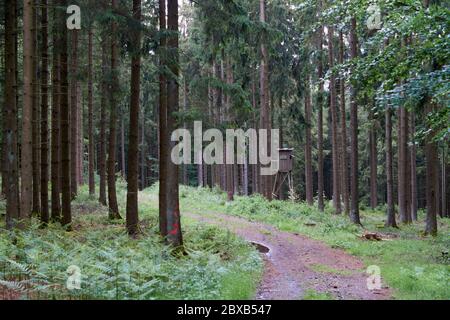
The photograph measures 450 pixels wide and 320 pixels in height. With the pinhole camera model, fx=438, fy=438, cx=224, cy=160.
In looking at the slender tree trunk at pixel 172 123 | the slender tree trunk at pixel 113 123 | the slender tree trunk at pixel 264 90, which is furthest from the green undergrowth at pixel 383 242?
the slender tree trunk at pixel 113 123

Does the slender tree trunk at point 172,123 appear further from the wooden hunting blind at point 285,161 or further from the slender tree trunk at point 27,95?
the wooden hunting blind at point 285,161

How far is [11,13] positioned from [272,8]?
16.9m

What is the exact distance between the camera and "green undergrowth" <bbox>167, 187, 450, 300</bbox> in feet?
29.1

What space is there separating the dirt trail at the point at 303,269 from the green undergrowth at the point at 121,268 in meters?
0.47

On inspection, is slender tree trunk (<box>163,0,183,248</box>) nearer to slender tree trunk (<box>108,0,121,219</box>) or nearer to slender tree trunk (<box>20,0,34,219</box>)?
slender tree trunk (<box>108,0,121,219</box>)

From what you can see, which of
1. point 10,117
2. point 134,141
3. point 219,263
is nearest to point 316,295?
point 219,263

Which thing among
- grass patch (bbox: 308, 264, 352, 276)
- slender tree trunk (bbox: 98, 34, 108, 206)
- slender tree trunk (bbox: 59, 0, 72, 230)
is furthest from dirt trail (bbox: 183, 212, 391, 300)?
slender tree trunk (bbox: 59, 0, 72, 230)

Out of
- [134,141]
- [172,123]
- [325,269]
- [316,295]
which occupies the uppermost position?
[172,123]

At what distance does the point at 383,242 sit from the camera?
589 inches

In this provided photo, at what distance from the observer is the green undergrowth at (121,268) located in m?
6.86

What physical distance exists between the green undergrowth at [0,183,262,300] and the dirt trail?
0.47 m

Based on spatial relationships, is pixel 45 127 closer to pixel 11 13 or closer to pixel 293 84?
pixel 11 13

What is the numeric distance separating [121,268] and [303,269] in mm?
4799

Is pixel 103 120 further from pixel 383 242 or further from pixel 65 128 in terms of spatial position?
pixel 383 242
